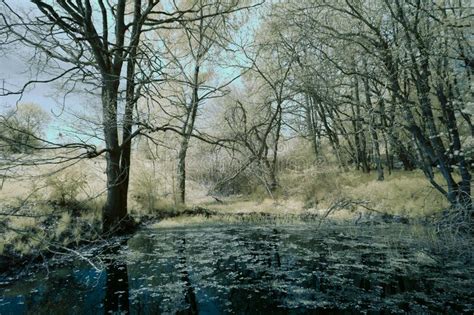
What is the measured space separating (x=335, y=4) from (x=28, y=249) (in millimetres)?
9267

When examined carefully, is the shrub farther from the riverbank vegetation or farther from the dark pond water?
the dark pond water

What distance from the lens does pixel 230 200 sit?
61.5ft

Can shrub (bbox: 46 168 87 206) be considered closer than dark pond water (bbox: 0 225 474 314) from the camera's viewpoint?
No

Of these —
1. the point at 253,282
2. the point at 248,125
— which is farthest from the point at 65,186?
the point at 248,125

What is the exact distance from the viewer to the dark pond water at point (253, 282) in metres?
4.64

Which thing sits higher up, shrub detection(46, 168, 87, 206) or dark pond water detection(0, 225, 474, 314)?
shrub detection(46, 168, 87, 206)

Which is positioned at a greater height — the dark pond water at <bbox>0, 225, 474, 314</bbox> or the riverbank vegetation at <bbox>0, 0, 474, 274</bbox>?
the riverbank vegetation at <bbox>0, 0, 474, 274</bbox>

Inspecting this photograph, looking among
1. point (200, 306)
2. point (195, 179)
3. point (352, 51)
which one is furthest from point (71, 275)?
point (195, 179)

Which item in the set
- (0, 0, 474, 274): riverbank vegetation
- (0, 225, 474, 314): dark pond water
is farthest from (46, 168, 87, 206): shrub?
(0, 225, 474, 314): dark pond water

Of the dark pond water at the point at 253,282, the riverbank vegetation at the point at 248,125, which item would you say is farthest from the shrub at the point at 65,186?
the dark pond water at the point at 253,282

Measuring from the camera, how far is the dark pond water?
4645 mm

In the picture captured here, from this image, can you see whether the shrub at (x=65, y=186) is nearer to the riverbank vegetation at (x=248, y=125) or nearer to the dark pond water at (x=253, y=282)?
the riverbank vegetation at (x=248, y=125)

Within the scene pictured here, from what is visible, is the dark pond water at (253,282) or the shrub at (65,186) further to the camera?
the shrub at (65,186)

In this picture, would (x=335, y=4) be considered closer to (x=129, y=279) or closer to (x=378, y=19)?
(x=378, y=19)
